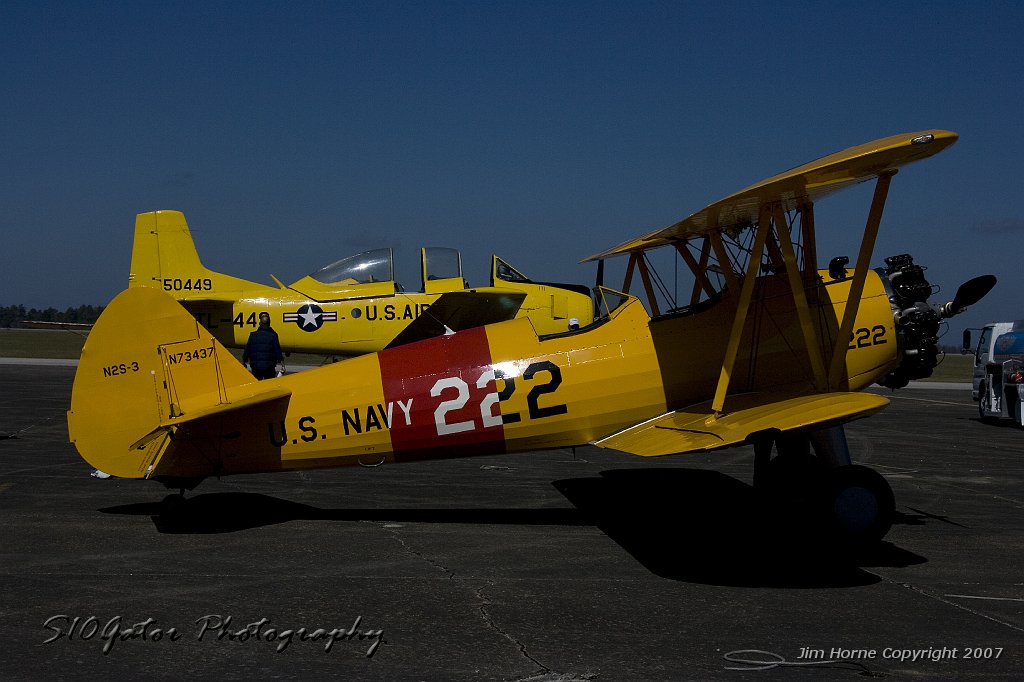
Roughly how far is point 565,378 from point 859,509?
2.62m

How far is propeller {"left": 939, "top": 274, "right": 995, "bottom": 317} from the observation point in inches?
310

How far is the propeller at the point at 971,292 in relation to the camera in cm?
788

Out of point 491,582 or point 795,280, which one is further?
point 795,280

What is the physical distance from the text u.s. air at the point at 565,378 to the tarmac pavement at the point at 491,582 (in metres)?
0.75

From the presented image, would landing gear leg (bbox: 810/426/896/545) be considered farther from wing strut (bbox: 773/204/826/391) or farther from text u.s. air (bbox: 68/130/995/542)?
wing strut (bbox: 773/204/826/391)

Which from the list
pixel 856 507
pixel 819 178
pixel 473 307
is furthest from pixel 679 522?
pixel 473 307

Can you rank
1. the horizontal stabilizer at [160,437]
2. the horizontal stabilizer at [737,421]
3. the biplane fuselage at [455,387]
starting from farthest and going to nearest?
the biplane fuselage at [455,387]
the horizontal stabilizer at [160,437]
the horizontal stabilizer at [737,421]

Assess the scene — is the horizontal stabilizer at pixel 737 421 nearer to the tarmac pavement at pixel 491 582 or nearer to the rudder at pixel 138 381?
the tarmac pavement at pixel 491 582

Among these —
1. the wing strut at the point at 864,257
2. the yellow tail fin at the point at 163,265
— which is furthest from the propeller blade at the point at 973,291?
the yellow tail fin at the point at 163,265

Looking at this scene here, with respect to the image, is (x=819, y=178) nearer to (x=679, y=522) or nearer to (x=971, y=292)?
(x=971, y=292)

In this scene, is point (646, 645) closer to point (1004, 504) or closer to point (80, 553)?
point (80, 553)

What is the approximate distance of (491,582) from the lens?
6230 mm

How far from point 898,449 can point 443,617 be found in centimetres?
1121

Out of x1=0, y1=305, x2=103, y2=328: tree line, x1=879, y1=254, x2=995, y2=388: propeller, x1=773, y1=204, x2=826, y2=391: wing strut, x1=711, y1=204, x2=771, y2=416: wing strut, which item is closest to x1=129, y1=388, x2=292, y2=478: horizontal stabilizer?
x1=711, y1=204, x2=771, y2=416: wing strut
